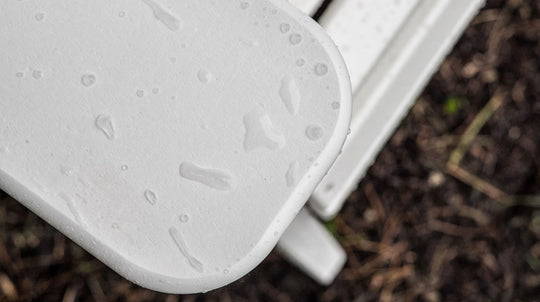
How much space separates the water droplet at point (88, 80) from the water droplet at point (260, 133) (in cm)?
13

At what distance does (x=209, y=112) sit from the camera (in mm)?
477

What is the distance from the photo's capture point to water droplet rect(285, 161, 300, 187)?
18.7 inches

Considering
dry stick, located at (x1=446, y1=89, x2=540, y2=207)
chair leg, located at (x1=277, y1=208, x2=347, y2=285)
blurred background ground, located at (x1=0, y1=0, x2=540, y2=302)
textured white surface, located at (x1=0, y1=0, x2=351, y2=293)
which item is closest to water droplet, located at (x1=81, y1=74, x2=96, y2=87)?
textured white surface, located at (x1=0, y1=0, x2=351, y2=293)

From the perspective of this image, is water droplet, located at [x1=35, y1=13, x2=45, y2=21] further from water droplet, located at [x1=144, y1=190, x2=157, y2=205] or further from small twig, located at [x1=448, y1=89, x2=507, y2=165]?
small twig, located at [x1=448, y1=89, x2=507, y2=165]

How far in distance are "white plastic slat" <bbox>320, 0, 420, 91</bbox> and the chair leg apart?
378mm

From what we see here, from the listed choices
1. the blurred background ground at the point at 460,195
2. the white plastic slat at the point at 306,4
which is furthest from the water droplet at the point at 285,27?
the blurred background ground at the point at 460,195

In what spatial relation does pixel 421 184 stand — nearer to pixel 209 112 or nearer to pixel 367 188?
pixel 367 188

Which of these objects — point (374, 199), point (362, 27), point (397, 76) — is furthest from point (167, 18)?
point (374, 199)

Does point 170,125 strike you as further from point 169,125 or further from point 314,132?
point 314,132

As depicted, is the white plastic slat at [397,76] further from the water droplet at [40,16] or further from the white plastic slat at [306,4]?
the water droplet at [40,16]

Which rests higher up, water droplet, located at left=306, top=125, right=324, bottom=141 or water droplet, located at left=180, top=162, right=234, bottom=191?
water droplet, located at left=306, top=125, right=324, bottom=141

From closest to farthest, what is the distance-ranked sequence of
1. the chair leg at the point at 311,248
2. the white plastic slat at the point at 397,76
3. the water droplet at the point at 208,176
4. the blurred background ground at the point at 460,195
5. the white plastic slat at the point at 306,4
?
the water droplet at the point at 208,176, the white plastic slat at the point at 306,4, the white plastic slat at the point at 397,76, the chair leg at the point at 311,248, the blurred background ground at the point at 460,195

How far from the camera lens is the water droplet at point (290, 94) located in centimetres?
48

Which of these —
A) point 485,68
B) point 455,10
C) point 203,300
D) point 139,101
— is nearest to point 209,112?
point 139,101
